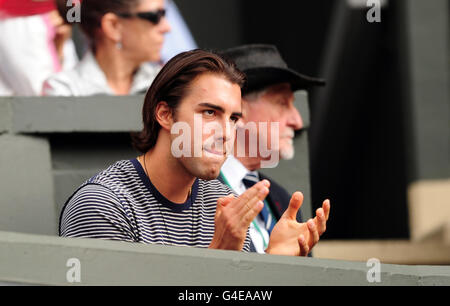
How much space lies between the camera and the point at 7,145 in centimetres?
453

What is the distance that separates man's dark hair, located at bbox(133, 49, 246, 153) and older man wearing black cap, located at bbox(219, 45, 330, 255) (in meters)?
0.90

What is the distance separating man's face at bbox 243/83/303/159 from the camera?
4.57 meters

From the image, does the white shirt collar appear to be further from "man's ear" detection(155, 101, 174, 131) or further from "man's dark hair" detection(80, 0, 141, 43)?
"man's dark hair" detection(80, 0, 141, 43)

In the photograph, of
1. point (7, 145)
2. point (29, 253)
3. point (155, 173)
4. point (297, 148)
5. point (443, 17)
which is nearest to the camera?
point (29, 253)

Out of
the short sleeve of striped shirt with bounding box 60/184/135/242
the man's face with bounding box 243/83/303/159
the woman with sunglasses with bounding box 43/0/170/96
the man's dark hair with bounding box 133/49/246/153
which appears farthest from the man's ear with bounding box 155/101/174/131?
the woman with sunglasses with bounding box 43/0/170/96

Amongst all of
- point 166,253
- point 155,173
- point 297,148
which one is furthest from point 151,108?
point 297,148

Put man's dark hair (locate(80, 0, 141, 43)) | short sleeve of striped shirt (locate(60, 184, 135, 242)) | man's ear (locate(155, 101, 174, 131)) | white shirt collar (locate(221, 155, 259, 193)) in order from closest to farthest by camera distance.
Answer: short sleeve of striped shirt (locate(60, 184, 135, 242)), man's ear (locate(155, 101, 174, 131)), white shirt collar (locate(221, 155, 259, 193)), man's dark hair (locate(80, 0, 141, 43))

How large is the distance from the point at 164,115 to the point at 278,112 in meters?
1.28

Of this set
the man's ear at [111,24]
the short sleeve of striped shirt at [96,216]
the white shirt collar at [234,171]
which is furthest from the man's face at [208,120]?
the man's ear at [111,24]

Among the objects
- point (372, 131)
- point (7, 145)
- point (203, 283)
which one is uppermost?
point (7, 145)

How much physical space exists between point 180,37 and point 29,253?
12.3 ft

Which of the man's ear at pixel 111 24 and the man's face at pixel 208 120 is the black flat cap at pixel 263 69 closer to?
the man's ear at pixel 111 24

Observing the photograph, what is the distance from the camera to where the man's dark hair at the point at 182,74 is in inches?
133

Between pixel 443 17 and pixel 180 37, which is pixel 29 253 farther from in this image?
pixel 443 17
